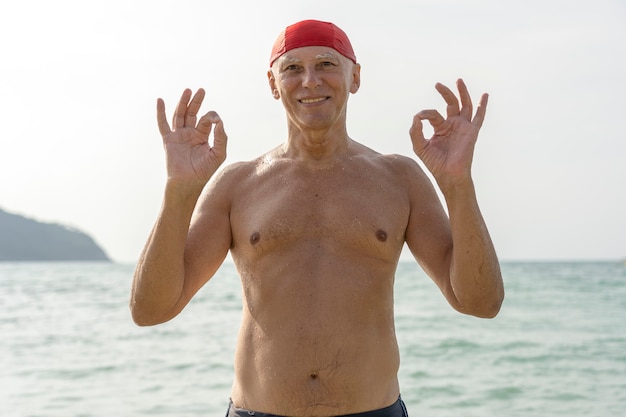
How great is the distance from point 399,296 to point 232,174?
728 inches

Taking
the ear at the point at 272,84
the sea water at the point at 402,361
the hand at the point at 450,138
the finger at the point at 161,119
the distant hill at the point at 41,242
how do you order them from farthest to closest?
the distant hill at the point at 41,242
the sea water at the point at 402,361
the ear at the point at 272,84
the finger at the point at 161,119
the hand at the point at 450,138

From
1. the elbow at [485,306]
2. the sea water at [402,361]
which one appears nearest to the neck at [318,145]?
the elbow at [485,306]

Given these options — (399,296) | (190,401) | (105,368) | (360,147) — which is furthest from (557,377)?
(399,296)

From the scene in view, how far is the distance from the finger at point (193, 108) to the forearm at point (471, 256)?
2.80 ft

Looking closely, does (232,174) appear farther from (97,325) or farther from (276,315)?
(97,325)

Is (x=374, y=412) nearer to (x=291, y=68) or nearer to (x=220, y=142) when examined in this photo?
(x=220, y=142)

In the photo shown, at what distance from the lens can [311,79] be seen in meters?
3.14

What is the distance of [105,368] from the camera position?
11.4 m

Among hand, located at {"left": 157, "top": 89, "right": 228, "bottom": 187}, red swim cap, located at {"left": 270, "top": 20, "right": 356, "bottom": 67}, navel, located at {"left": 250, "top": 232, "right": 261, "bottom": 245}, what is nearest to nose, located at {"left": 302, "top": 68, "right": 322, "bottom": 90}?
red swim cap, located at {"left": 270, "top": 20, "right": 356, "bottom": 67}

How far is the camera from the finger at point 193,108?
3.03 m

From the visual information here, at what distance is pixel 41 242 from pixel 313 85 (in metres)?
80.6

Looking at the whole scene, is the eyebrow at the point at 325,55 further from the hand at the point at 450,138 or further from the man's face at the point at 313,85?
the hand at the point at 450,138

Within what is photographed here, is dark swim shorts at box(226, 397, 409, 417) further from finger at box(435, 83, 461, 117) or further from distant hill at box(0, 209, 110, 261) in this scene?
distant hill at box(0, 209, 110, 261)

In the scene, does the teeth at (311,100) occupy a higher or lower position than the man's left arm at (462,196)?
higher
